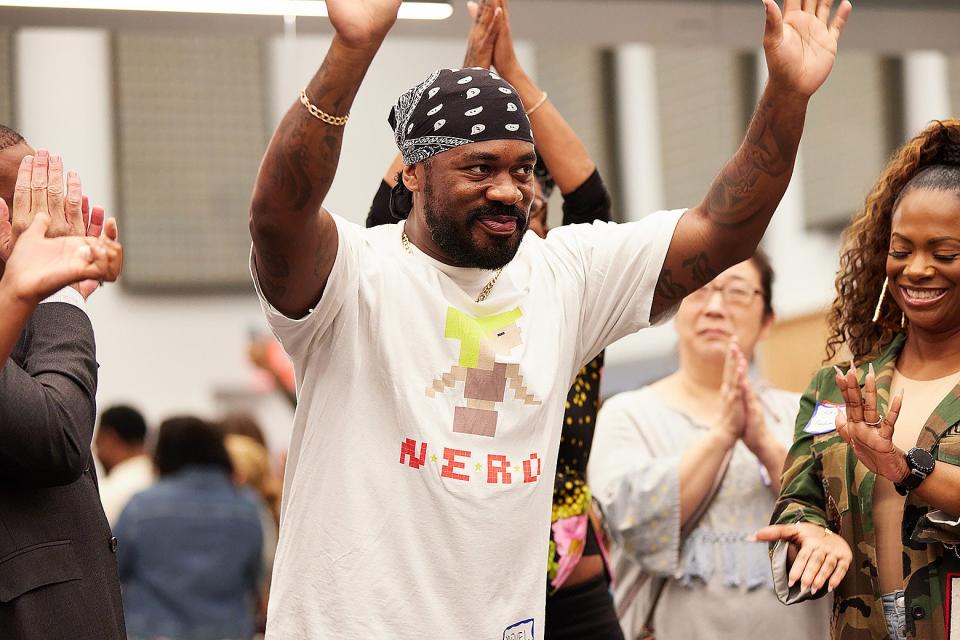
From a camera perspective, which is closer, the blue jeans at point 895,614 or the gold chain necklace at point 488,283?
the gold chain necklace at point 488,283

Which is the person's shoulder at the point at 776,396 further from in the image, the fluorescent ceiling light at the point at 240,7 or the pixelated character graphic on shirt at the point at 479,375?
the pixelated character graphic on shirt at the point at 479,375

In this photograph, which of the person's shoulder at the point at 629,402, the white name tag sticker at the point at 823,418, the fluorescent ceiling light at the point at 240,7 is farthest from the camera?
the fluorescent ceiling light at the point at 240,7

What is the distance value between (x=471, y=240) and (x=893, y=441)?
102cm

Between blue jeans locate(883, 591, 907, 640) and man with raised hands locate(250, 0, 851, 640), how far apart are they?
0.78m

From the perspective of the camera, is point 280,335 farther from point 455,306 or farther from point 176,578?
point 176,578

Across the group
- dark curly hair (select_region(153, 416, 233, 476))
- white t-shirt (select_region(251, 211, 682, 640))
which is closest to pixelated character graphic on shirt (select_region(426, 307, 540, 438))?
white t-shirt (select_region(251, 211, 682, 640))

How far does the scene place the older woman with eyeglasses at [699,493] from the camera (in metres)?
3.49

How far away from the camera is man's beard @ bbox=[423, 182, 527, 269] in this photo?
232 cm

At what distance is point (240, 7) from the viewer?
13.9ft

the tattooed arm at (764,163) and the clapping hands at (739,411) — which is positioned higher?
the tattooed arm at (764,163)

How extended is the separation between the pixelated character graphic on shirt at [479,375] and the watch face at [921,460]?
2.42 ft

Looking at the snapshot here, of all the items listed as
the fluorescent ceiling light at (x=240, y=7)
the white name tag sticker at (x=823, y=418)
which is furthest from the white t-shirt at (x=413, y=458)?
the fluorescent ceiling light at (x=240, y=7)

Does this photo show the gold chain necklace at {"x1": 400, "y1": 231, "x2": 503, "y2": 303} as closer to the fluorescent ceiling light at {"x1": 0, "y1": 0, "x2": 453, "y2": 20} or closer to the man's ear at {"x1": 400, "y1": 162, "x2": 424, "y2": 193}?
the man's ear at {"x1": 400, "y1": 162, "x2": 424, "y2": 193}

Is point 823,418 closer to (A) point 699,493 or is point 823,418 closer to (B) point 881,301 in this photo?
(B) point 881,301
